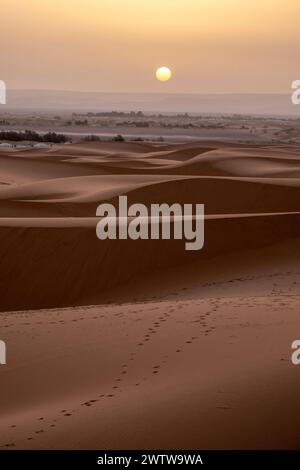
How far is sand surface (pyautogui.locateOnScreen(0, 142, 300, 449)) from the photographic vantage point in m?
4.77

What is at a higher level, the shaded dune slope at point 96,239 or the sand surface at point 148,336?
the shaded dune slope at point 96,239

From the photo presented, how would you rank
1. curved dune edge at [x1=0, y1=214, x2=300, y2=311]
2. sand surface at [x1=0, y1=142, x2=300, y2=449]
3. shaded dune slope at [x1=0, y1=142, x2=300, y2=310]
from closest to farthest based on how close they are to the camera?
1. sand surface at [x1=0, y1=142, x2=300, y2=449]
2. curved dune edge at [x1=0, y1=214, x2=300, y2=311]
3. shaded dune slope at [x1=0, y1=142, x2=300, y2=310]

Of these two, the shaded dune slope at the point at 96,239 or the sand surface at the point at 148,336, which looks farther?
the shaded dune slope at the point at 96,239

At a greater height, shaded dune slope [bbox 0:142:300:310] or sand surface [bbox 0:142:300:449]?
shaded dune slope [bbox 0:142:300:310]

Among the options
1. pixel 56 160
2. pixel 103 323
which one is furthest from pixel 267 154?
pixel 103 323

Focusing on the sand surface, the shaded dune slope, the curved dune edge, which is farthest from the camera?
the shaded dune slope

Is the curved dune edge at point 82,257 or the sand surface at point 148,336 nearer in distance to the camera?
the sand surface at point 148,336

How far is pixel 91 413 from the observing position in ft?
16.7

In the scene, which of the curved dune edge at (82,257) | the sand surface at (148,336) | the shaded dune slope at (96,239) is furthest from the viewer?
the shaded dune slope at (96,239)

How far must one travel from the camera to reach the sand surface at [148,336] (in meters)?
4.77

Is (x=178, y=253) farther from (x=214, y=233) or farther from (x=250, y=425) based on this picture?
(x=250, y=425)

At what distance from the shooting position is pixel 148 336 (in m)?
7.35

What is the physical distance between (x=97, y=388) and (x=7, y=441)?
1.20 meters

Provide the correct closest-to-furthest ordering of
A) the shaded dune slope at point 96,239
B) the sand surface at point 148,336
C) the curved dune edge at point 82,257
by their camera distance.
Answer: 1. the sand surface at point 148,336
2. the curved dune edge at point 82,257
3. the shaded dune slope at point 96,239
